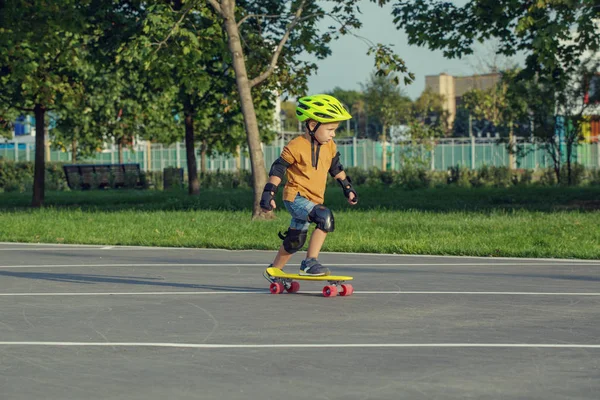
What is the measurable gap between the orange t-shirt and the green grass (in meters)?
5.30

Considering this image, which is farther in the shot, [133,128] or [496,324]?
[133,128]

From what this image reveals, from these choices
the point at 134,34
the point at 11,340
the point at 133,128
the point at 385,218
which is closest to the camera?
the point at 11,340

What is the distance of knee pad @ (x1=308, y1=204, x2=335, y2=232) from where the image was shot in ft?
33.3

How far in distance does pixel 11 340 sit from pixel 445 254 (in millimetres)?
8371

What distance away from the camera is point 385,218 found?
20594 millimetres

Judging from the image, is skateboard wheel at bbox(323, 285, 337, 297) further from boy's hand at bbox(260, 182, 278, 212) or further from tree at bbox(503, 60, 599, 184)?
tree at bbox(503, 60, 599, 184)

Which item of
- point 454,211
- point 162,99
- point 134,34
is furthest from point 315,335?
point 162,99

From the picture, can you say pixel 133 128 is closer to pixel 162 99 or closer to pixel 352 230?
pixel 162 99

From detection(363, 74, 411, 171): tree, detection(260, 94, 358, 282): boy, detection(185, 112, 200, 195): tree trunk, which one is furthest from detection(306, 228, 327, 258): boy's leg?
detection(363, 74, 411, 171): tree

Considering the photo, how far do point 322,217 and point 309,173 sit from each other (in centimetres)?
43

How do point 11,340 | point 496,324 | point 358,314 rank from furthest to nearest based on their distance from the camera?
point 358,314 < point 496,324 < point 11,340

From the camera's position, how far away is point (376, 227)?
18.6 metres

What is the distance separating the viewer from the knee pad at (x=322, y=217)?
399 inches

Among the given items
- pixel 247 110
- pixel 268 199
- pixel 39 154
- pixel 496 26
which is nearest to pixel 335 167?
pixel 268 199
